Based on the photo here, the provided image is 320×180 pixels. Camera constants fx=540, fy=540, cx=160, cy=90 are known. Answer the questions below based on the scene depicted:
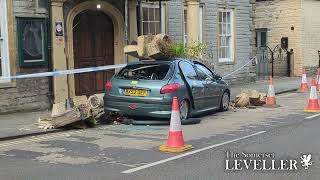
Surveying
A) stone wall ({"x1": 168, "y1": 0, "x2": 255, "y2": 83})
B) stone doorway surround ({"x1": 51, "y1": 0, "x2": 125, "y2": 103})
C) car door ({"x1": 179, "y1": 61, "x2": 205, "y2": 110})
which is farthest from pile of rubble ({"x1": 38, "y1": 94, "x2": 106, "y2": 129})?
stone wall ({"x1": 168, "y1": 0, "x2": 255, "y2": 83})

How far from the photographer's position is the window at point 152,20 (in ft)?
61.6

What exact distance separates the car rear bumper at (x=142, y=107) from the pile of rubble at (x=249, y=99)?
427 cm

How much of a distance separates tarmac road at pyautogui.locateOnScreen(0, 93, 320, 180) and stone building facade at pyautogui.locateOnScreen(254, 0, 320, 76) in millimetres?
16530

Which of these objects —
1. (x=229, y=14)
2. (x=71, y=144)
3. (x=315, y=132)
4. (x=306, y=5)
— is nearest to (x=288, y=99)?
(x=229, y=14)

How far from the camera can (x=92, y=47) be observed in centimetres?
1672

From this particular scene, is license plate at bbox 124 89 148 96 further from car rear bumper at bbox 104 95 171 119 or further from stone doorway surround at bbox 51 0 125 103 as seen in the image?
stone doorway surround at bbox 51 0 125 103

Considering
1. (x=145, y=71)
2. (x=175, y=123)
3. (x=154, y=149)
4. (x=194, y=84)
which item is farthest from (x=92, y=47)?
(x=175, y=123)

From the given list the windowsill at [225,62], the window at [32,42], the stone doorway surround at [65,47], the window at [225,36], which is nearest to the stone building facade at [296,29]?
the window at [225,36]

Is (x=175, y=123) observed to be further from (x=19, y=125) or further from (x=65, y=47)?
(x=65, y=47)

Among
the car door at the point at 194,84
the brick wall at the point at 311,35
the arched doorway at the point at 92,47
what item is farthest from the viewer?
the brick wall at the point at 311,35

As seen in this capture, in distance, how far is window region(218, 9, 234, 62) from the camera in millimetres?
22172

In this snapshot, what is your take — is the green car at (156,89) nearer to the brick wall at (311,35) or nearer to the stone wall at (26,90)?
the stone wall at (26,90)

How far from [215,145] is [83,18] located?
8.29 m

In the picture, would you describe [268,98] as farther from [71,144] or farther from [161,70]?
[71,144]
